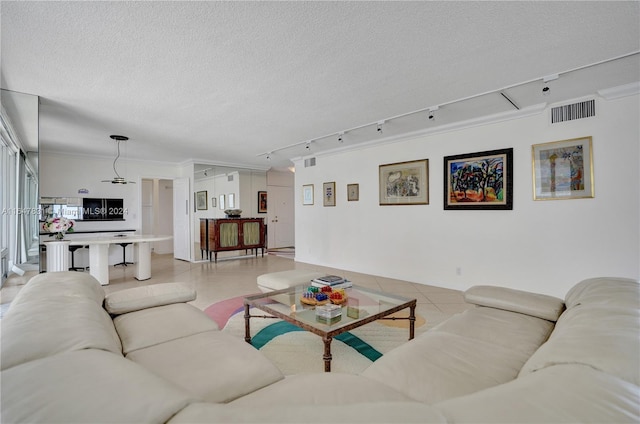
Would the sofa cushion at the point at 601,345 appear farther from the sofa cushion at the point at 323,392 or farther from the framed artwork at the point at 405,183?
the framed artwork at the point at 405,183

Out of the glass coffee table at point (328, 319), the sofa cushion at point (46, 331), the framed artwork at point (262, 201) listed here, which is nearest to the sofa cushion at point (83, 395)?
the sofa cushion at point (46, 331)

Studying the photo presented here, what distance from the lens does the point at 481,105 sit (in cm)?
370

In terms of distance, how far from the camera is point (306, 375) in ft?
3.82

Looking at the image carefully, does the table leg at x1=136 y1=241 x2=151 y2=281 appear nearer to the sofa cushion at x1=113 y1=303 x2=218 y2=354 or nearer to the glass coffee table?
the glass coffee table

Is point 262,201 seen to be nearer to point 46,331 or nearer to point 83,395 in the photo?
point 46,331

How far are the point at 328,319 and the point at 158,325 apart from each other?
1149 mm

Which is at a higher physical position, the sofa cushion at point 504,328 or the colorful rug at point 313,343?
the sofa cushion at point 504,328

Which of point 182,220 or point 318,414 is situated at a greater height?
point 182,220

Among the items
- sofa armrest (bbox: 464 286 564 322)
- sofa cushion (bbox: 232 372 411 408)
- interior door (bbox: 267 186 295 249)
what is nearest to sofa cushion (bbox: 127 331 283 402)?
sofa cushion (bbox: 232 372 411 408)

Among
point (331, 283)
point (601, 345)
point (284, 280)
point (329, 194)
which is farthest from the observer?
point (329, 194)

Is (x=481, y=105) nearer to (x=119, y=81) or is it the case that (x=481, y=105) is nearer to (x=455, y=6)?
(x=455, y=6)

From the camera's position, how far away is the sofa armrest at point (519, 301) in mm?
1938

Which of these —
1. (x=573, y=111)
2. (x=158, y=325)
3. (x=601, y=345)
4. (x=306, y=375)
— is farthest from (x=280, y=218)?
(x=601, y=345)

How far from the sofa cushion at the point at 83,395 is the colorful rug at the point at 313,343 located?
1713mm
